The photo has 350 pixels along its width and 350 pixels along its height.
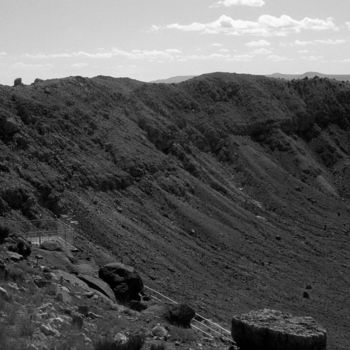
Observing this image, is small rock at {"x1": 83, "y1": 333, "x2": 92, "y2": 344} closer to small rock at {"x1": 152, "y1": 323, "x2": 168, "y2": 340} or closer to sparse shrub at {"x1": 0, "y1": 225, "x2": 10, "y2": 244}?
small rock at {"x1": 152, "y1": 323, "x2": 168, "y2": 340}

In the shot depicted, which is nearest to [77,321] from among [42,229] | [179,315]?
[179,315]

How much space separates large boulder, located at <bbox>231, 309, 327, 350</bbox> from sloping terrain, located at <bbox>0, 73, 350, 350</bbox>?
9.60m

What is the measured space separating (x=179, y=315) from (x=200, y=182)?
31.1 m

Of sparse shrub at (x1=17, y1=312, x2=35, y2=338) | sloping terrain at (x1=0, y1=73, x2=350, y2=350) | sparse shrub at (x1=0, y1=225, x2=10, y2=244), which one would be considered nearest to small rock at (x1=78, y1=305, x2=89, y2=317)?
sparse shrub at (x1=17, y1=312, x2=35, y2=338)

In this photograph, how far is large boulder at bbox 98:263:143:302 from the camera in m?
19.9

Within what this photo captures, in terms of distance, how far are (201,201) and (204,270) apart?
11.5m

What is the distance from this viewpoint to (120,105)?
51.7m

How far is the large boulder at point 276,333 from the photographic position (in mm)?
15609

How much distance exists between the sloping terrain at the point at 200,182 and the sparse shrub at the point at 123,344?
43.4 ft

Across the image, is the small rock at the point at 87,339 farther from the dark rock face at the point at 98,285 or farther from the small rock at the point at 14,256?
the dark rock face at the point at 98,285

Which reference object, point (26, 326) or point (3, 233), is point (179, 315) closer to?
point (3, 233)

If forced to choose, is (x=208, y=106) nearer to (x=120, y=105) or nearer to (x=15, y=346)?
(x=120, y=105)

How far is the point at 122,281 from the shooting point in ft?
66.5

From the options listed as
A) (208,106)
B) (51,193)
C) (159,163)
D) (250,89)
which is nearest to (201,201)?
(159,163)
